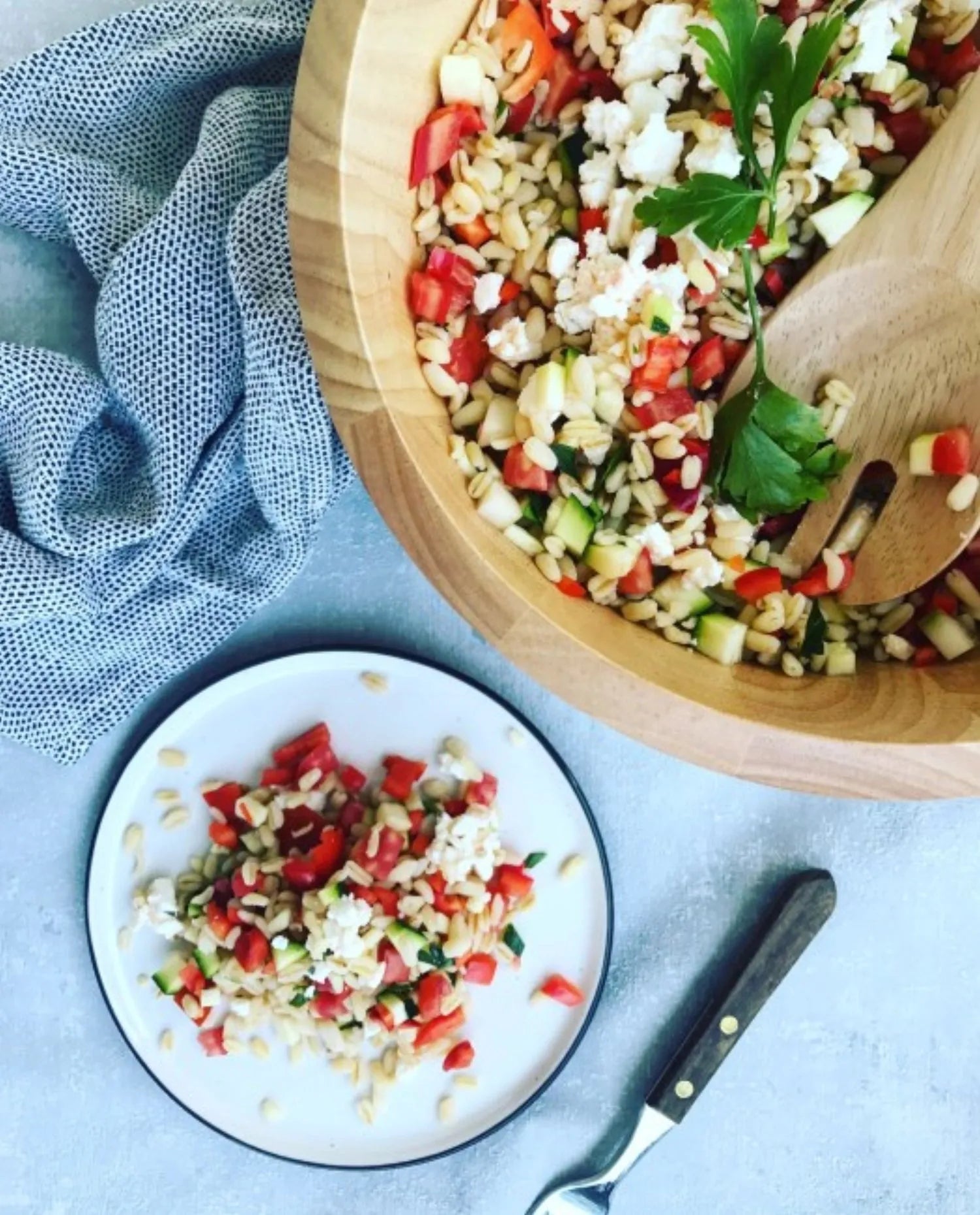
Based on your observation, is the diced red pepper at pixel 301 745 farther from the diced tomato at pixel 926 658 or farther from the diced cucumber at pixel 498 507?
the diced tomato at pixel 926 658

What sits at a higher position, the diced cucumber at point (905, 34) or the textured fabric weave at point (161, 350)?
the diced cucumber at point (905, 34)

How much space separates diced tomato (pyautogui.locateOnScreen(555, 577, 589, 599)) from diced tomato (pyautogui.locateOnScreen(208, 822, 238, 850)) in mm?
509

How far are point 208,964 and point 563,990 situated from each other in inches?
14.0

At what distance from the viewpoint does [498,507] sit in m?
0.94

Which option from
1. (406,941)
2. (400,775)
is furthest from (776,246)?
(406,941)

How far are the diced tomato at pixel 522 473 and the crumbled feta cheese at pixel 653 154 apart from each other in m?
0.21

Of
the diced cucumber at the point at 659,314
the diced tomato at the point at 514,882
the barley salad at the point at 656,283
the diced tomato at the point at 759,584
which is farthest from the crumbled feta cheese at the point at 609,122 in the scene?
the diced tomato at the point at 514,882

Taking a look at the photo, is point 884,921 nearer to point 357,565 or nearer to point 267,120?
point 357,565

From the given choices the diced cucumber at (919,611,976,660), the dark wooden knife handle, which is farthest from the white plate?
the diced cucumber at (919,611,976,660)

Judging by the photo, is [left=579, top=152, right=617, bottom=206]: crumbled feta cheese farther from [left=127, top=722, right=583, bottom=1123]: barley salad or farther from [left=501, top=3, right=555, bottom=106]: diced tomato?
[left=127, top=722, right=583, bottom=1123]: barley salad

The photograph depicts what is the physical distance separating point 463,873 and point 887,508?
1.79 feet

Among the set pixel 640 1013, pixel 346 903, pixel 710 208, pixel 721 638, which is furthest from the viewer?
pixel 640 1013

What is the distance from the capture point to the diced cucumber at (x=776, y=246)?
3.03ft

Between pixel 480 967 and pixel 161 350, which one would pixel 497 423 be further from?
pixel 480 967
